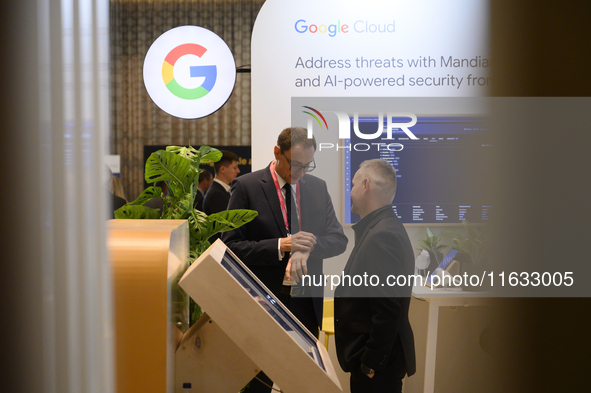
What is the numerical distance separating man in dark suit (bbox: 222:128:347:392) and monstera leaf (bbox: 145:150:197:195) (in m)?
0.50

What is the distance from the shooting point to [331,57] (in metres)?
2.50

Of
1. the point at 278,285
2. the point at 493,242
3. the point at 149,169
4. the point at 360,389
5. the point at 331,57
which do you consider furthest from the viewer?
the point at 331,57

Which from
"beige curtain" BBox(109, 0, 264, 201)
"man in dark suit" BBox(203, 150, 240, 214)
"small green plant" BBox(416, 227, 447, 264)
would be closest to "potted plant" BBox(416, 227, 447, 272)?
"small green plant" BBox(416, 227, 447, 264)

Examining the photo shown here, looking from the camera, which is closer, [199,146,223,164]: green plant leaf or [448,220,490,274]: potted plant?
[199,146,223,164]: green plant leaf

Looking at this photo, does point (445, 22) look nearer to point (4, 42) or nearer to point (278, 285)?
point (278, 285)

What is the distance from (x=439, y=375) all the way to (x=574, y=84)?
2.01 metres

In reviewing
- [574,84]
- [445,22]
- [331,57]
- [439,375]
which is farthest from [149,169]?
[439,375]

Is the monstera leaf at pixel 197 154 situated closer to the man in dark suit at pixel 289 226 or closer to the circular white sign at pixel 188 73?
the man in dark suit at pixel 289 226

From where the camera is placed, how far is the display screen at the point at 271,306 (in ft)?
3.34

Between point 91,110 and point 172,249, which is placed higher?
point 91,110

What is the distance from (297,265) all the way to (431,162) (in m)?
0.89

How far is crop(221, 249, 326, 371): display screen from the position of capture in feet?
3.34

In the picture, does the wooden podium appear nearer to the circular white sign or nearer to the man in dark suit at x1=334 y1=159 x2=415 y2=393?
the man in dark suit at x1=334 y1=159 x2=415 y2=393

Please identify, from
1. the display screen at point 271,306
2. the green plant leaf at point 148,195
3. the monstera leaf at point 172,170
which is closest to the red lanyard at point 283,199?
the monstera leaf at point 172,170
